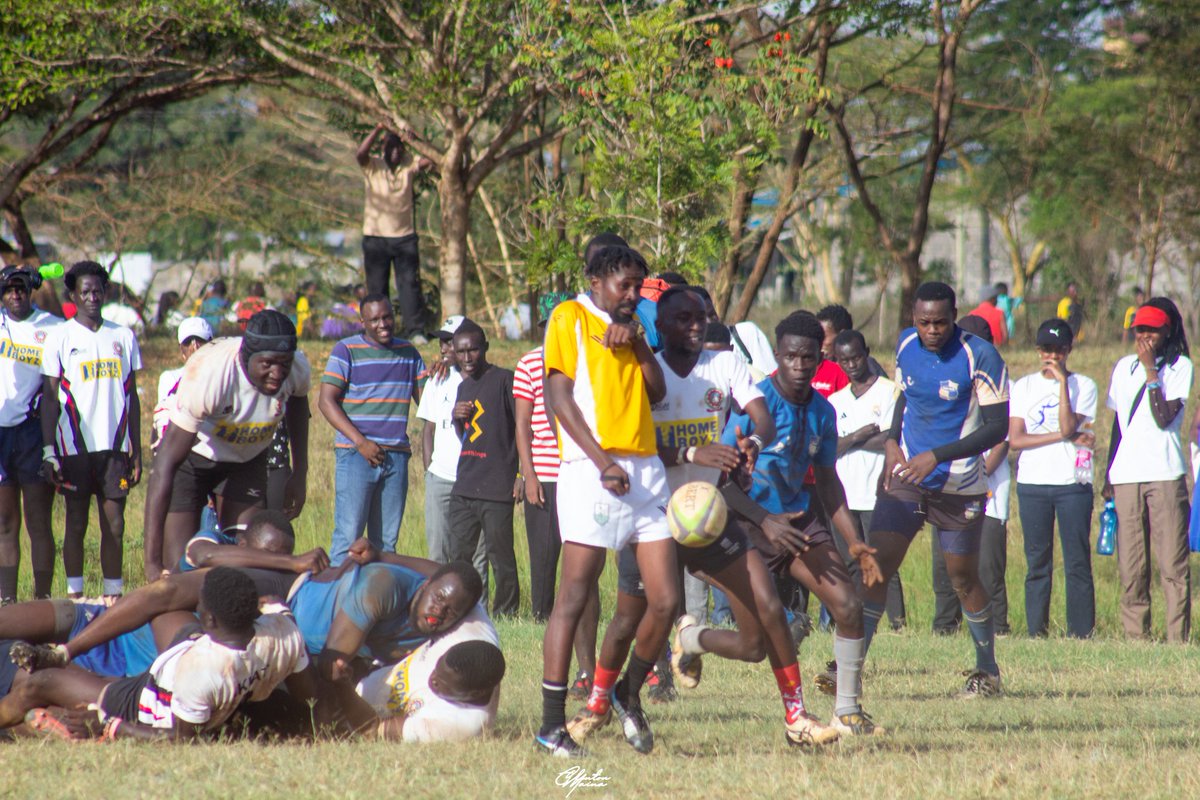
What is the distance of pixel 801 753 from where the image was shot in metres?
6.46

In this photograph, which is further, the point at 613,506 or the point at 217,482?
the point at 217,482

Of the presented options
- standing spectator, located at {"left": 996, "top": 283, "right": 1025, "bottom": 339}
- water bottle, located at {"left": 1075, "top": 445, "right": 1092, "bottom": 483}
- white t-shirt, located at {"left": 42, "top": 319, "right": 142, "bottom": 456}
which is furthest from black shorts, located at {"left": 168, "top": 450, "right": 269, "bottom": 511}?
standing spectator, located at {"left": 996, "top": 283, "right": 1025, "bottom": 339}

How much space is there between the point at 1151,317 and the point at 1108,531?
68.5 inches

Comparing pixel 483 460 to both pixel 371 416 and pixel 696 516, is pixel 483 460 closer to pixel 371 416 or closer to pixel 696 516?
pixel 371 416

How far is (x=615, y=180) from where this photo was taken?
46.5 feet

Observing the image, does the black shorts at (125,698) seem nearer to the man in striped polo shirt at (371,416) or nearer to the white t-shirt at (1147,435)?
the man in striped polo shirt at (371,416)

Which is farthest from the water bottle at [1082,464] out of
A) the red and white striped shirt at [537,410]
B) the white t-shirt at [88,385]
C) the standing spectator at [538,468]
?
the white t-shirt at [88,385]

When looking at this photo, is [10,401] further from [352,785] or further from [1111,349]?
[1111,349]

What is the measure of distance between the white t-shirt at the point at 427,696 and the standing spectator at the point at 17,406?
4.76 metres

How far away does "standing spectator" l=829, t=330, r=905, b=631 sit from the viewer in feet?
36.8

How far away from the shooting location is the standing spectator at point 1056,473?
37.4ft

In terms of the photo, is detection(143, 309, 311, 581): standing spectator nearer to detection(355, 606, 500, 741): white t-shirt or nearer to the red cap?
detection(355, 606, 500, 741): white t-shirt

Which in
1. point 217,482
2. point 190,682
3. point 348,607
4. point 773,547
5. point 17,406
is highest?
point 17,406

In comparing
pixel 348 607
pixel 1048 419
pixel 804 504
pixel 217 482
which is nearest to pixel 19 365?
pixel 217 482
